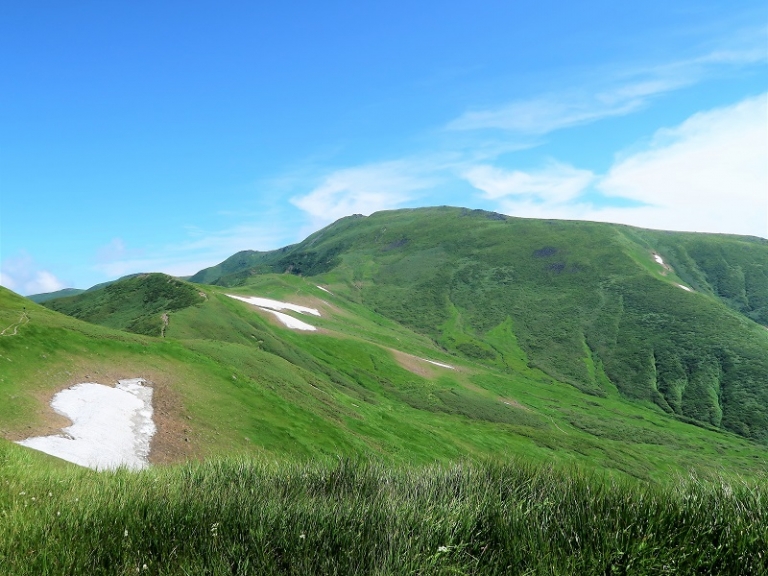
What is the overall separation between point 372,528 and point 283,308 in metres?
134

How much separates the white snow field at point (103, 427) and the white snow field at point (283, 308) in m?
80.2

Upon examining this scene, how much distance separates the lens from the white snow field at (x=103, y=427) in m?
26.3

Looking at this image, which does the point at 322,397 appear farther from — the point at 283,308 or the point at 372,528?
the point at 283,308

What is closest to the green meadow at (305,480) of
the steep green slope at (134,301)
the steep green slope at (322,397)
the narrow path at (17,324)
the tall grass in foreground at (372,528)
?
the tall grass in foreground at (372,528)

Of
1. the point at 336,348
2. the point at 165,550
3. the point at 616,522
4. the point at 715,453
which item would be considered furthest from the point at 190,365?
the point at 715,453

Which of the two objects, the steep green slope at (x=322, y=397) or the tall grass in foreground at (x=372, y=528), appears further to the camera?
the steep green slope at (x=322, y=397)

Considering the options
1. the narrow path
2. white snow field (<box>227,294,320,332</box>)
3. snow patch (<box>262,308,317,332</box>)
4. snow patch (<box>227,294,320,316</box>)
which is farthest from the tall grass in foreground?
snow patch (<box>227,294,320,316</box>)

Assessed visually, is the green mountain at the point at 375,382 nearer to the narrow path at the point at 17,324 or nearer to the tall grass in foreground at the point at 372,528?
the narrow path at the point at 17,324

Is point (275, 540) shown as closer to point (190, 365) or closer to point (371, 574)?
point (371, 574)

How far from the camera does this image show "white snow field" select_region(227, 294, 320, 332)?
120 m

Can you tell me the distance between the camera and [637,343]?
192 meters

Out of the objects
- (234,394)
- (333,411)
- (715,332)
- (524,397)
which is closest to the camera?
(234,394)

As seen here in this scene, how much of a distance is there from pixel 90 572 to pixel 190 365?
40.5 metres

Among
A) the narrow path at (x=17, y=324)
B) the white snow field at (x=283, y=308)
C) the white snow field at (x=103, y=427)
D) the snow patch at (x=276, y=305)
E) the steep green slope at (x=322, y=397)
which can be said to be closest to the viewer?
the white snow field at (x=103, y=427)
